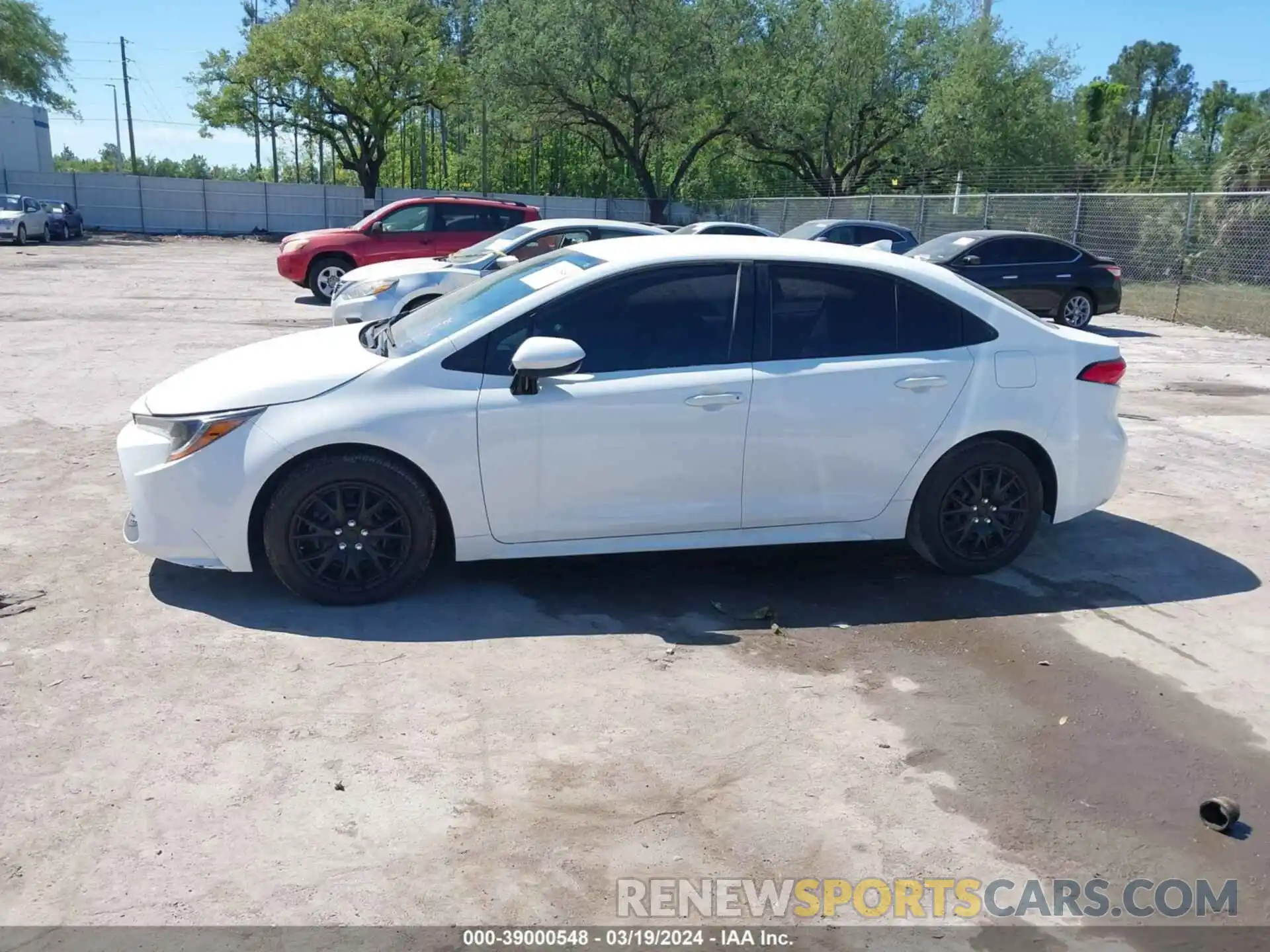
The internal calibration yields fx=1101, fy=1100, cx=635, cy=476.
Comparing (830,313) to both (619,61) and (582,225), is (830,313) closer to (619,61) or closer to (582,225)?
(582,225)

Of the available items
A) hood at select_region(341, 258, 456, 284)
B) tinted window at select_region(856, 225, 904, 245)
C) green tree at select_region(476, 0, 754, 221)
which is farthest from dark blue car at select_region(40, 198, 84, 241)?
tinted window at select_region(856, 225, 904, 245)

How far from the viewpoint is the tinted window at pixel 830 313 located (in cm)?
528

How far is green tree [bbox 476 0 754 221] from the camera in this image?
115ft

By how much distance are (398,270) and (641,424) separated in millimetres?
8363

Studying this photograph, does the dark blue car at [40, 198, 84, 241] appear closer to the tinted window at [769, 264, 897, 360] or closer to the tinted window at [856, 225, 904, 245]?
the tinted window at [856, 225, 904, 245]

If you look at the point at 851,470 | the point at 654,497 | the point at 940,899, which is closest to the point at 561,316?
the point at 654,497

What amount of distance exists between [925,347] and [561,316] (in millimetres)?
1805

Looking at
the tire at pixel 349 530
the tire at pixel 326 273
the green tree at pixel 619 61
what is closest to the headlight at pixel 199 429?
the tire at pixel 349 530

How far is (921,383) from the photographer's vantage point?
5.33m

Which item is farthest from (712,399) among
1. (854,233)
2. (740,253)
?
(854,233)

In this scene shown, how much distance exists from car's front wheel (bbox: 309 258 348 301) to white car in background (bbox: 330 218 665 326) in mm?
4901

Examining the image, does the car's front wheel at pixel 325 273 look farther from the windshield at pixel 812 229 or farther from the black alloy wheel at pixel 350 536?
the black alloy wheel at pixel 350 536

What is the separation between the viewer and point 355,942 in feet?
9.53

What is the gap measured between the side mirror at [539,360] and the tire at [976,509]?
1.92m
